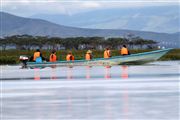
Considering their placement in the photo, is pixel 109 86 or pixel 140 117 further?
pixel 109 86

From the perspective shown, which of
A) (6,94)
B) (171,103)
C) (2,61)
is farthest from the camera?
(2,61)

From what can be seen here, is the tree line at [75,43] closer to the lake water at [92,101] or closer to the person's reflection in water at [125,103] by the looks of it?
the lake water at [92,101]

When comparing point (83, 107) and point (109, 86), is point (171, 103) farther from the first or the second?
point (109, 86)

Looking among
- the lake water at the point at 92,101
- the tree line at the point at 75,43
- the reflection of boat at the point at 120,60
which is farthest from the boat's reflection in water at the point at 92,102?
the tree line at the point at 75,43

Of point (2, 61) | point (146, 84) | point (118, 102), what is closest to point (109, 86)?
point (146, 84)

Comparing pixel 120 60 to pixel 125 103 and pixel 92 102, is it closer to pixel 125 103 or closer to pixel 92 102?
pixel 92 102

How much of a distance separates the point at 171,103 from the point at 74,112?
2508 mm

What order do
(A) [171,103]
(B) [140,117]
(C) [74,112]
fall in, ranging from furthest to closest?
(A) [171,103] < (C) [74,112] < (B) [140,117]

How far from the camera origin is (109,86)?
19844mm

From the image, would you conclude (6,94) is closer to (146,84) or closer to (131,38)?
(146,84)

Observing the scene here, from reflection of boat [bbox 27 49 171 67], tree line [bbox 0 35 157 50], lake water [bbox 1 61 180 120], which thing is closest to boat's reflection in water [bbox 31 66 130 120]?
lake water [bbox 1 61 180 120]

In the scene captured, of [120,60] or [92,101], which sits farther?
[120,60]

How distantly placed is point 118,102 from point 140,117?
2.41 meters

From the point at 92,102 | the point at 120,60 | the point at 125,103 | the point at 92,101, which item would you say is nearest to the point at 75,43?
the point at 120,60
